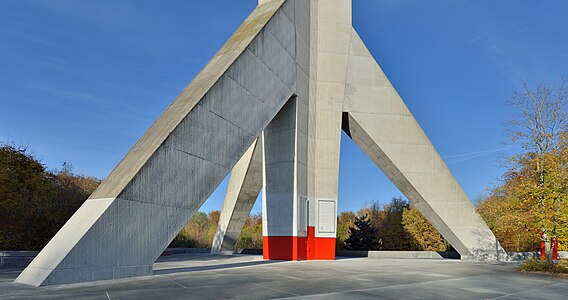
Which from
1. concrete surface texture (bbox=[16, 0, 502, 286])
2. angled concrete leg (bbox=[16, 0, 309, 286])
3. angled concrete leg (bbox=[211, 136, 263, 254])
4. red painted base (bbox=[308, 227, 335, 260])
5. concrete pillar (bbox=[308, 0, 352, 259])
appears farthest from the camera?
angled concrete leg (bbox=[211, 136, 263, 254])

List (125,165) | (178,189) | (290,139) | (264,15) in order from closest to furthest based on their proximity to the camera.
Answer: (125,165) → (178,189) → (264,15) → (290,139)

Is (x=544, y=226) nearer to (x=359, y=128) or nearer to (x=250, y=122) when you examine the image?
(x=359, y=128)

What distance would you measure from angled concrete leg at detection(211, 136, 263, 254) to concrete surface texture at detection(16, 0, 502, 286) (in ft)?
0.31

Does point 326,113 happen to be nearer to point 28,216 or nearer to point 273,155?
point 273,155

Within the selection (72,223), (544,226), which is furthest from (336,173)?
(72,223)

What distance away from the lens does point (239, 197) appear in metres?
23.8

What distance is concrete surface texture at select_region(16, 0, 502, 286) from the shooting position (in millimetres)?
9164

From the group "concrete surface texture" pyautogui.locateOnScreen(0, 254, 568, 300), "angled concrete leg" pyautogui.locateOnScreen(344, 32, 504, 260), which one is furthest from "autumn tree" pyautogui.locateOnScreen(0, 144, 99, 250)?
"angled concrete leg" pyautogui.locateOnScreen(344, 32, 504, 260)

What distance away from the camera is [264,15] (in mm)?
15758

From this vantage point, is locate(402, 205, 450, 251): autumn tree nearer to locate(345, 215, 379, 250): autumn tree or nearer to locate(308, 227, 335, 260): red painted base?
locate(345, 215, 379, 250): autumn tree

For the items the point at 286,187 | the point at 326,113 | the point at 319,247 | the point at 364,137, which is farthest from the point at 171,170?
the point at 364,137

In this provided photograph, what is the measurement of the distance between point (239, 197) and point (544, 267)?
14779mm

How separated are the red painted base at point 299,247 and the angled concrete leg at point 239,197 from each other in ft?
18.8

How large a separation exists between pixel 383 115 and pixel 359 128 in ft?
4.20
